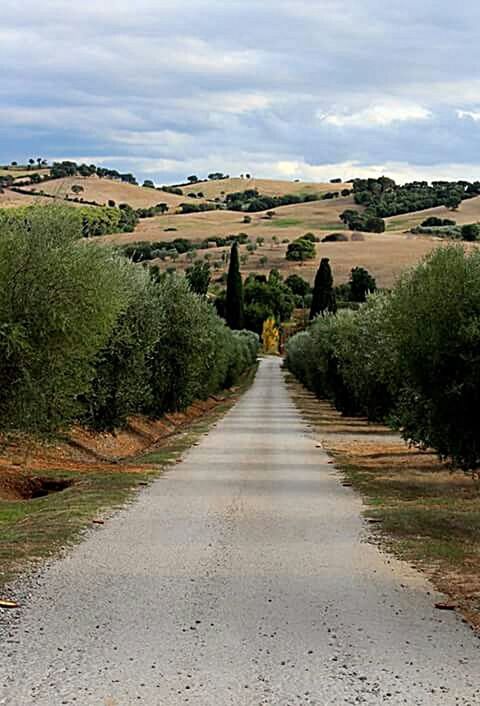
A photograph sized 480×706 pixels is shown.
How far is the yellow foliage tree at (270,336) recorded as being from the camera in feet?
431

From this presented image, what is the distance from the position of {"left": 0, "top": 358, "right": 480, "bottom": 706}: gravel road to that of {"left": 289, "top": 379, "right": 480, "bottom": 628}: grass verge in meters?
0.40

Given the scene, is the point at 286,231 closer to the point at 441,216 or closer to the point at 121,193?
the point at 441,216

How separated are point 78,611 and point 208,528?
5481 mm

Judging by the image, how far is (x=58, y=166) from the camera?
134125mm

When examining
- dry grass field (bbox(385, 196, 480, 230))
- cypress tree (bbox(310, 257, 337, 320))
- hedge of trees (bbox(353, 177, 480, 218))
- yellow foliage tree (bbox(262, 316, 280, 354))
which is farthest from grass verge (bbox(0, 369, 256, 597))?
hedge of trees (bbox(353, 177, 480, 218))

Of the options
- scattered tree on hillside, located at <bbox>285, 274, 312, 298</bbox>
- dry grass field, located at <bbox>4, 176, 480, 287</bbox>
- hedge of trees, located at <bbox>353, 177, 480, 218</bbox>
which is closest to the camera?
dry grass field, located at <bbox>4, 176, 480, 287</bbox>

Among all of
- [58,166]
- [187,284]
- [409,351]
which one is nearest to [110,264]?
[409,351]

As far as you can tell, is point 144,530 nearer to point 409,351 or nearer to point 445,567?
point 445,567

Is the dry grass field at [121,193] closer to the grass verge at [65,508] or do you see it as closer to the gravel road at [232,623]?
the grass verge at [65,508]

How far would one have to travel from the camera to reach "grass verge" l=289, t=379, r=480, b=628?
11.2 meters

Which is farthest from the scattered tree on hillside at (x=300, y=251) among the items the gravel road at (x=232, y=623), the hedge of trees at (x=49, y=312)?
the gravel road at (x=232, y=623)

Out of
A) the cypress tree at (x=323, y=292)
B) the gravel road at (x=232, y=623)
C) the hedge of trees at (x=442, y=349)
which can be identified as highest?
the cypress tree at (x=323, y=292)

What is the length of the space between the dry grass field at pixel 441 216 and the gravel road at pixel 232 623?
143284mm

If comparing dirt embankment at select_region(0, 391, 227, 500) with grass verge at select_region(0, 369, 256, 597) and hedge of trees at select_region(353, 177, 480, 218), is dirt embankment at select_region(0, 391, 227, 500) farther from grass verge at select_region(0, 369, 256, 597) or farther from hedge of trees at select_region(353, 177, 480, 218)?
hedge of trees at select_region(353, 177, 480, 218)
